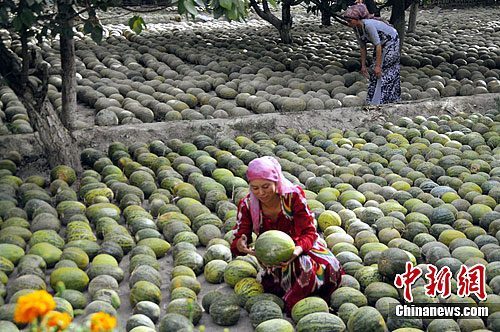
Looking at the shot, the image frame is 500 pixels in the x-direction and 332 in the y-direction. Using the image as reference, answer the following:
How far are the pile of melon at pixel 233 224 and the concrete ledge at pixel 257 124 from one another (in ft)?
0.82

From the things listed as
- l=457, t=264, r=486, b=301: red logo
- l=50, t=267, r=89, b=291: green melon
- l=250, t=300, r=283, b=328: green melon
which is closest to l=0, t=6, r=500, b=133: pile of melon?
l=50, t=267, r=89, b=291: green melon

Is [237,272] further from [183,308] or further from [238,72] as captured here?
[238,72]

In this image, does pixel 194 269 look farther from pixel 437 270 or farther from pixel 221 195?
pixel 437 270

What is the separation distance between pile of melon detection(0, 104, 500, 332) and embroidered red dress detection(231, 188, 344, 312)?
0.34 feet

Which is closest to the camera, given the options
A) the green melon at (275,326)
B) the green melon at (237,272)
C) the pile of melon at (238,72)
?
the green melon at (275,326)

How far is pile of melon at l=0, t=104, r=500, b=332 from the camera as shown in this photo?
4.20 meters

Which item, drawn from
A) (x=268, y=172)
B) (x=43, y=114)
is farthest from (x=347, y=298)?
(x=43, y=114)

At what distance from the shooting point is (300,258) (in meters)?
4.24

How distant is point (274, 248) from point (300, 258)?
0.88ft

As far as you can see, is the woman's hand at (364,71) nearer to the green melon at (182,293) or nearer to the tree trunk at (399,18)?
the tree trunk at (399,18)

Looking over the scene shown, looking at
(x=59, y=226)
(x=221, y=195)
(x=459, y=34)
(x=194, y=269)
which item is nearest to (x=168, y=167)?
(x=221, y=195)

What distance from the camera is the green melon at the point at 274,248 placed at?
13.3ft

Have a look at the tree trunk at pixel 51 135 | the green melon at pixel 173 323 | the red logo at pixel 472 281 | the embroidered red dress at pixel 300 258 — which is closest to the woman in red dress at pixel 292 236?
the embroidered red dress at pixel 300 258

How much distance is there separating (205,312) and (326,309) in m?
0.85
